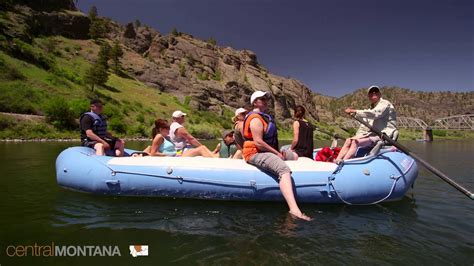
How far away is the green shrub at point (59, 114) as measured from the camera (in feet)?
90.1

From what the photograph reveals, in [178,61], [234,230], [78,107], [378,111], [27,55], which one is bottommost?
[234,230]

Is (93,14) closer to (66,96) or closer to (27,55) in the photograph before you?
(27,55)

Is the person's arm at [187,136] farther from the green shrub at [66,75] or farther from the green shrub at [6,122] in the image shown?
the green shrub at [66,75]

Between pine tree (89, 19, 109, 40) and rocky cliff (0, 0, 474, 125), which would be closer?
rocky cliff (0, 0, 474, 125)

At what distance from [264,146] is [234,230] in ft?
5.81

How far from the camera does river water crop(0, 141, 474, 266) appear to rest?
12.8 feet

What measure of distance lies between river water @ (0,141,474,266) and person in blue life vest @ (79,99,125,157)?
1.32 meters

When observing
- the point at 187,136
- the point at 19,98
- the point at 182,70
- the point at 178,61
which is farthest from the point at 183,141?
the point at 178,61

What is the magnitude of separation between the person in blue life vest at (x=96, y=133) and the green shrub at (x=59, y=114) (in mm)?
23117

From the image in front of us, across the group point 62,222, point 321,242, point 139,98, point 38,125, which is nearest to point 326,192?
point 321,242

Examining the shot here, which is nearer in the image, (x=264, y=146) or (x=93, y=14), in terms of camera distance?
(x=264, y=146)

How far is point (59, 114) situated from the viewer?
2769 cm

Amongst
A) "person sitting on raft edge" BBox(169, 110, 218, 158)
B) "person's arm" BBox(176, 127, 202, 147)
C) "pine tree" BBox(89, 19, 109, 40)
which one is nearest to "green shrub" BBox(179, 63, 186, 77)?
"pine tree" BBox(89, 19, 109, 40)

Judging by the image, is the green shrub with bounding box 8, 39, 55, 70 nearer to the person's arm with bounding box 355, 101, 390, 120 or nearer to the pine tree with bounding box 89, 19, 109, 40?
the pine tree with bounding box 89, 19, 109, 40
